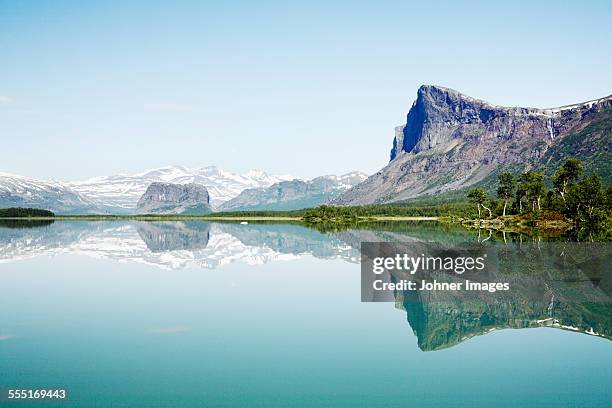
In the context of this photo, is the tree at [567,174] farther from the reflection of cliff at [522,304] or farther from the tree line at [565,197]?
the reflection of cliff at [522,304]

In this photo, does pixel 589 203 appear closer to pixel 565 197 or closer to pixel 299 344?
pixel 565 197

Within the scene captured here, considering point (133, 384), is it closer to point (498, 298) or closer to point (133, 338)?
point (133, 338)

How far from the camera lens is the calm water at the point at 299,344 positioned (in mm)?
17984

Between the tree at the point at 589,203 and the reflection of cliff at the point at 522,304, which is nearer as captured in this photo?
the reflection of cliff at the point at 522,304

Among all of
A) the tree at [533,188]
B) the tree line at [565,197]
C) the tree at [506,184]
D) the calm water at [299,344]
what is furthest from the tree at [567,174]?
the calm water at [299,344]

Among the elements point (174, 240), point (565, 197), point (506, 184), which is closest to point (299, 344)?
point (174, 240)

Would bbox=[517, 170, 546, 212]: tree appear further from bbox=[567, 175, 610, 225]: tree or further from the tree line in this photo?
bbox=[567, 175, 610, 225]: tree

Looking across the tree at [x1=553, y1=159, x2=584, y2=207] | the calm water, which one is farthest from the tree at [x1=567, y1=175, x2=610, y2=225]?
the calm water

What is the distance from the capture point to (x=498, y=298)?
34219mm

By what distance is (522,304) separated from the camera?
32.1 metres

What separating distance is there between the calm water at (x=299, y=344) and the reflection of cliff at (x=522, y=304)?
138 mm

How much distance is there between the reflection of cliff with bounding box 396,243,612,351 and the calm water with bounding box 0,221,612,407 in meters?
0.14

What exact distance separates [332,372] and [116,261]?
46.4 meters

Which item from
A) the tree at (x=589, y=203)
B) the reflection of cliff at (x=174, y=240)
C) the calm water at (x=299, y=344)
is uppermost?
the tree at (x=589, y=203)
